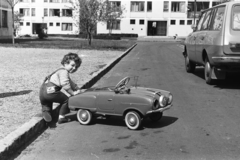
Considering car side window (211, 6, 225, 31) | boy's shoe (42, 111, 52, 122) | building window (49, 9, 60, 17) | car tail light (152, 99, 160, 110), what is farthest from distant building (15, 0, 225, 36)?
boy's shoe (42, 111, 52, 122)

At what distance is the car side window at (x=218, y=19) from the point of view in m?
8.45

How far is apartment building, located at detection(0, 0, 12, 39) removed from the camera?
40922mm

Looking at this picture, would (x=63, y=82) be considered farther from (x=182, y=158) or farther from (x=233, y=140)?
(x=233, y=140)

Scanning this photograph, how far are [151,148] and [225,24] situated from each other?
4.93 m

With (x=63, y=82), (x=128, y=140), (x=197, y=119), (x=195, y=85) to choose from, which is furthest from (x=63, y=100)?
(x=195, y=85)

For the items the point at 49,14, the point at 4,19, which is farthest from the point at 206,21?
the point at 49,14

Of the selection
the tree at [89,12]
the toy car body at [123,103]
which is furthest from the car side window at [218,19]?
the tree at [89,12]

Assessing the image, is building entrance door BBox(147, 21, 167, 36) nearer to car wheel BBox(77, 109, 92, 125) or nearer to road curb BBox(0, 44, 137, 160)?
car wheel BBox(77, 109, 92, 125)

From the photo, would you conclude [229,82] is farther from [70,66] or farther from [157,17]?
[157,17]

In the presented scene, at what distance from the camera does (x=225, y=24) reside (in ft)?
26.8

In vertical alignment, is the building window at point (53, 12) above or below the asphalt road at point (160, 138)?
above

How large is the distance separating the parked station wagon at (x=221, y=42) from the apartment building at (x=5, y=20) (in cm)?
3576

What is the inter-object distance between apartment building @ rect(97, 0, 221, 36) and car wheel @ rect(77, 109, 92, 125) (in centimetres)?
6317

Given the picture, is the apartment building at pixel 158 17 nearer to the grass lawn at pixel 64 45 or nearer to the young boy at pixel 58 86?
the grass lawn at pixel 64 45
